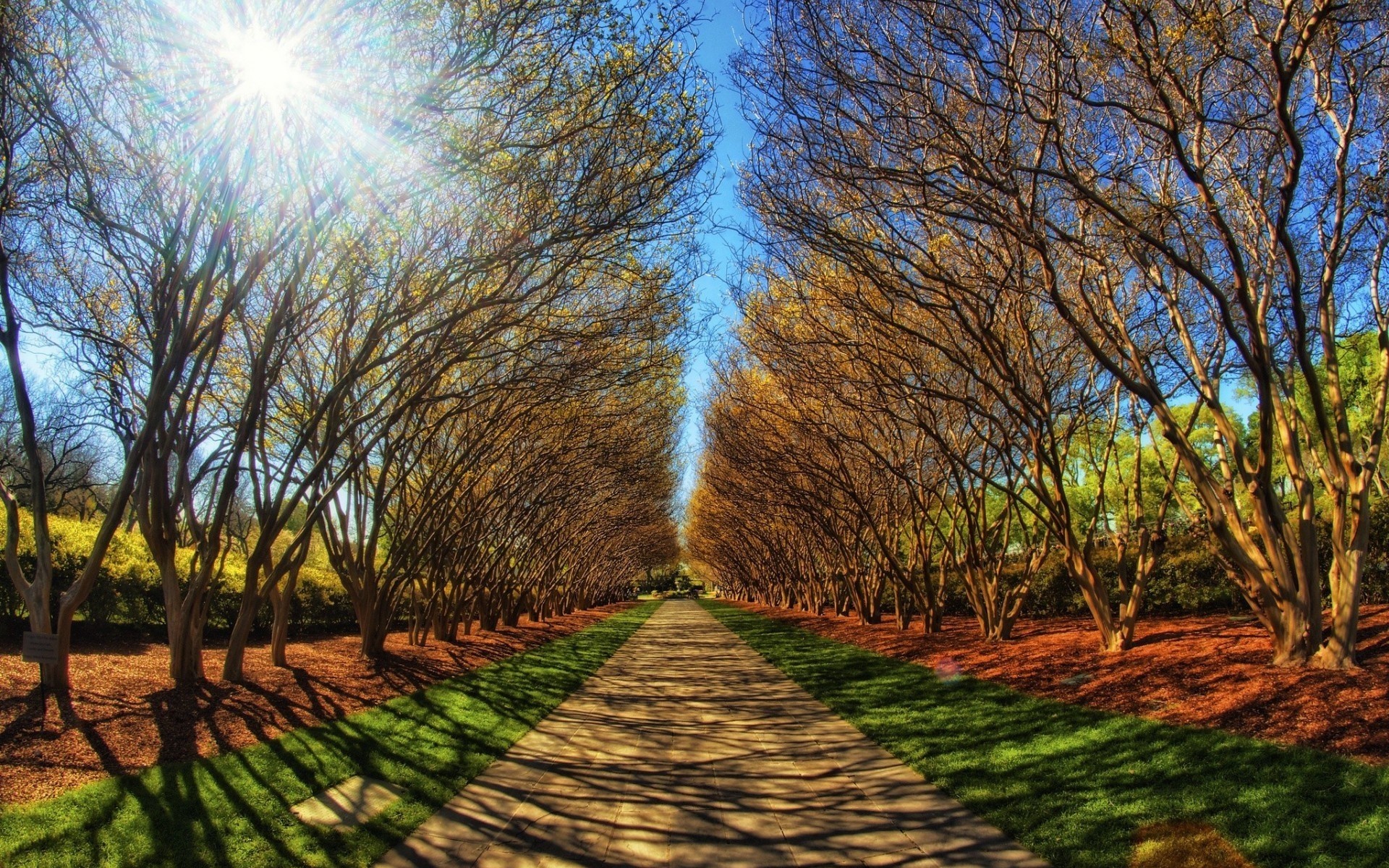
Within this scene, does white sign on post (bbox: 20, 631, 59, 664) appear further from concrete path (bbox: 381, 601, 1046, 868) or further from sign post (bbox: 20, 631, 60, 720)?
concrete path (bbox: 381, 601, 1046, 868)

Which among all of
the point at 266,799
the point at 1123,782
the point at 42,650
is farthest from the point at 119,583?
the point at 1123,782

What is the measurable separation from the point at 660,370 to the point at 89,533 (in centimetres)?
951

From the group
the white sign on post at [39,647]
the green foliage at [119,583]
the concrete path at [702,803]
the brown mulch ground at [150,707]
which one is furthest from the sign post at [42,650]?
the green foliage at [119,583]

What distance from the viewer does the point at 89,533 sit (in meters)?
12.5

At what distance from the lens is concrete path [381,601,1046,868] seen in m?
4.79

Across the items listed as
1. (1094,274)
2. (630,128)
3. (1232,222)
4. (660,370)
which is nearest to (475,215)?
(630,128)

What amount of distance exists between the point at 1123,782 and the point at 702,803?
9.59 ft

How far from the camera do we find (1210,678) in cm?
798

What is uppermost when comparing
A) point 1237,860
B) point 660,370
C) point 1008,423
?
point 660,370

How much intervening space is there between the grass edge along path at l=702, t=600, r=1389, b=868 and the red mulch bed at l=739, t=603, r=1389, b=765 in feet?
0.92

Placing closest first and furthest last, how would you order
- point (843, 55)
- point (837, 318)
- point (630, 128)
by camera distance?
point (843, 55) < point (630, 128) < point (837, 318)

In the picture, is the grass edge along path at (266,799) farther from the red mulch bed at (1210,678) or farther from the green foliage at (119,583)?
the red mulch bed at (1210,678)

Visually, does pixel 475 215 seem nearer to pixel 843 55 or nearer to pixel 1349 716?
pixel 843 55

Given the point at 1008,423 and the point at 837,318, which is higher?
the point at 837,318
